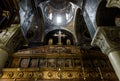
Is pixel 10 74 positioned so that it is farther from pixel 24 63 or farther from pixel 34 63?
pixel 34 63

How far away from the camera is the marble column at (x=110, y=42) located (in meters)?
4.64

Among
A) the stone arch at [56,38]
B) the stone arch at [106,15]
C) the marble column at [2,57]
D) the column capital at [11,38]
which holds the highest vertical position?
the stone arch at [56,38]

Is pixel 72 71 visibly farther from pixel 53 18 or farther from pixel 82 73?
pixel 53 18

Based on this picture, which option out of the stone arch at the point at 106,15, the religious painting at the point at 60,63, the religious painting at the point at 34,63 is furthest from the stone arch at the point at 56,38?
the stone arch at the point at 106,15

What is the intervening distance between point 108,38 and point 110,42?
0.73ft

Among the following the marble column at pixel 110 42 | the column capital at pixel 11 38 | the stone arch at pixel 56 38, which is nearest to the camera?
the marble column at pixel 110 42

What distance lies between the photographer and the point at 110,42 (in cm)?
511

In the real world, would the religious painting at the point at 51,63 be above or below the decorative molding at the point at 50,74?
above

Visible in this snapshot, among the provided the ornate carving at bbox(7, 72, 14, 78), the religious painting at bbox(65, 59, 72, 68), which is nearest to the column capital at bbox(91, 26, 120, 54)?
the religious painting at bbox(65, 59, 72, 68)

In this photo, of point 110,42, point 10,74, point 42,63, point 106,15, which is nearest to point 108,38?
point 110,42

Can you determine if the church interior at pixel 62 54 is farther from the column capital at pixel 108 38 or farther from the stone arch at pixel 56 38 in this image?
the stone arch at pixel 56 38

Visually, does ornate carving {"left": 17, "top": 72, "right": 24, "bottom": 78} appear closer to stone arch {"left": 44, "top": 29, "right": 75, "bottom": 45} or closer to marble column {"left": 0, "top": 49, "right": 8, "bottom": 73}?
marble column {"left": 0, "top": 49, "right": 8, "bottom": 73}

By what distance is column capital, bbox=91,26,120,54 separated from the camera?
16.4 feet

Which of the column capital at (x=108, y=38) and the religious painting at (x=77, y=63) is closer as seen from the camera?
the column capital at (x=108, y=38)
